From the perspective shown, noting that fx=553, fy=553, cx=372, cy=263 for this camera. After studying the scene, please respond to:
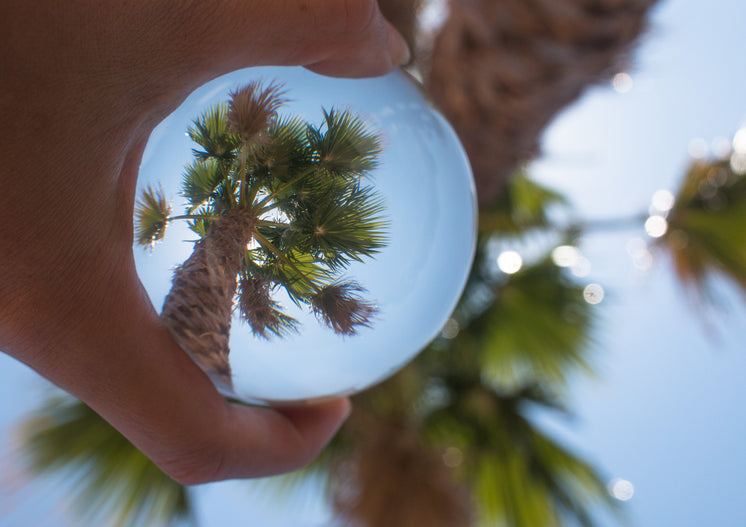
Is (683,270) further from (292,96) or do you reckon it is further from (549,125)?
(292,96)

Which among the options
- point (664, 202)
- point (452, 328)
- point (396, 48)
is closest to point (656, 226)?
point (664, 202)

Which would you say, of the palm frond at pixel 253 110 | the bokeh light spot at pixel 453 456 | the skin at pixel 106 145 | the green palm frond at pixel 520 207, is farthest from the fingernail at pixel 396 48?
the bokeh light spot at pixel 453 456

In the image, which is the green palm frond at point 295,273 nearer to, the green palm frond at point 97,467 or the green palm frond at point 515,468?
the green palm frond at point 97,467

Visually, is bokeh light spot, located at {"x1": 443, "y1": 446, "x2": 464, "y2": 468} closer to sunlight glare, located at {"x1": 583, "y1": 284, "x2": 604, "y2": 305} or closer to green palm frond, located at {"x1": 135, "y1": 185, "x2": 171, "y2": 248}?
sunlight glare, located at {"x1": 583, "y1": 284, "x2": 604, "y2": 305}

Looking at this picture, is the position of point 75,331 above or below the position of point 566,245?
above

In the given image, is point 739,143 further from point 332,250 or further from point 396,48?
point 332,250

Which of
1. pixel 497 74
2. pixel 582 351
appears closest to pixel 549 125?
pixel 497 74
